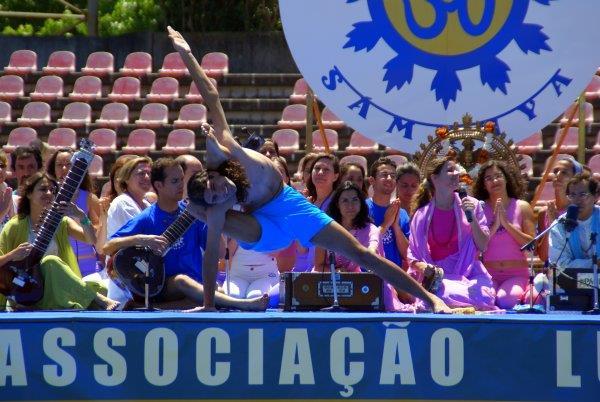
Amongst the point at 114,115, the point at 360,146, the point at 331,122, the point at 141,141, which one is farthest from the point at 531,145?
the point at 114,115

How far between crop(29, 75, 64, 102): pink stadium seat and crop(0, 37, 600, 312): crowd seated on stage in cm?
517

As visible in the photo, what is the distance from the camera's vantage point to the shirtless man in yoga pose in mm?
7121

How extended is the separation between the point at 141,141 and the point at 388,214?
5404 millimetres

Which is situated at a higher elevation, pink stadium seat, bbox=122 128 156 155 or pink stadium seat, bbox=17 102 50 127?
pink stadium seat, bbox=17 102 50 127

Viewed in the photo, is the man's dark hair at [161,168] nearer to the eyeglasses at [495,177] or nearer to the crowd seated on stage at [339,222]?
the crowd seated on stage at [339,222]

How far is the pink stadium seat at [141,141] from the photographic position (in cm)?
1316

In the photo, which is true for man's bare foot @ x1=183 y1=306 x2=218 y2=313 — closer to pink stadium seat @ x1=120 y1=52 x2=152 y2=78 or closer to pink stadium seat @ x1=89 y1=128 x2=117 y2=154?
pink stadium seat @ x1=89 y1=128 x2=117 y2=154

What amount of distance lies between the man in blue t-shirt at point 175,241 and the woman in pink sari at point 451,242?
1.26 metres

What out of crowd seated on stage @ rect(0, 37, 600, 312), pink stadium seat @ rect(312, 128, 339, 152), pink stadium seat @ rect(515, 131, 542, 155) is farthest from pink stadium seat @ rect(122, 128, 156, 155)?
crowd seated on stage @ rect(0, 37, 600, 312)

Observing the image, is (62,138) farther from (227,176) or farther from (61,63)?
(227,176)

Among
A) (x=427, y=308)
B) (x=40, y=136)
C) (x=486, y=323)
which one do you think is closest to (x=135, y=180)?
(x=427, y=308)

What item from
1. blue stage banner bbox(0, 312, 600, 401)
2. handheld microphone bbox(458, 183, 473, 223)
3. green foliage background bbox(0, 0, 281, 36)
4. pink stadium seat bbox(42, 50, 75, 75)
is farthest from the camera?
green foliage background bbox(0, 0, 281, 36)

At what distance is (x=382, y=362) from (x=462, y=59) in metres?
3.69

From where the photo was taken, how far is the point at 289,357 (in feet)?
22.0
